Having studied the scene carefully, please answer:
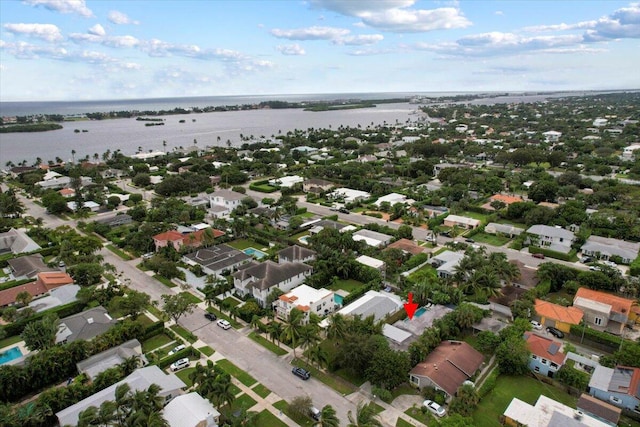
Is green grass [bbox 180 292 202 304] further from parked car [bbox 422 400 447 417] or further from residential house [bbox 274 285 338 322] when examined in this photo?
parked car [bbox 422 400 447 417]

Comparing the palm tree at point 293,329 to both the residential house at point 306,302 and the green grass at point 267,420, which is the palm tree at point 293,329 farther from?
the green grass at point 267,420

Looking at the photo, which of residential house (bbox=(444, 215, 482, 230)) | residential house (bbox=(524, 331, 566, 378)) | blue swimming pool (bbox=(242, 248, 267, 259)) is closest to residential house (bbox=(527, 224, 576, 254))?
residential house (bbox=(444, 215, 482, 230))

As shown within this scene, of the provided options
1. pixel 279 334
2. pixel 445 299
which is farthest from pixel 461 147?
pixel 279 334

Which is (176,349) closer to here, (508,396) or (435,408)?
(435,408)

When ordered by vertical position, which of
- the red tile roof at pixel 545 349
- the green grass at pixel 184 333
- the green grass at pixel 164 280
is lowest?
the green grass at pixel 184 333

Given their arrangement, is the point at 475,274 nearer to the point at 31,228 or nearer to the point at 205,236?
the point at 205,236

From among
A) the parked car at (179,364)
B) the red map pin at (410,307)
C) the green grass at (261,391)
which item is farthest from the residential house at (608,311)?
the parked car at (179,364)
